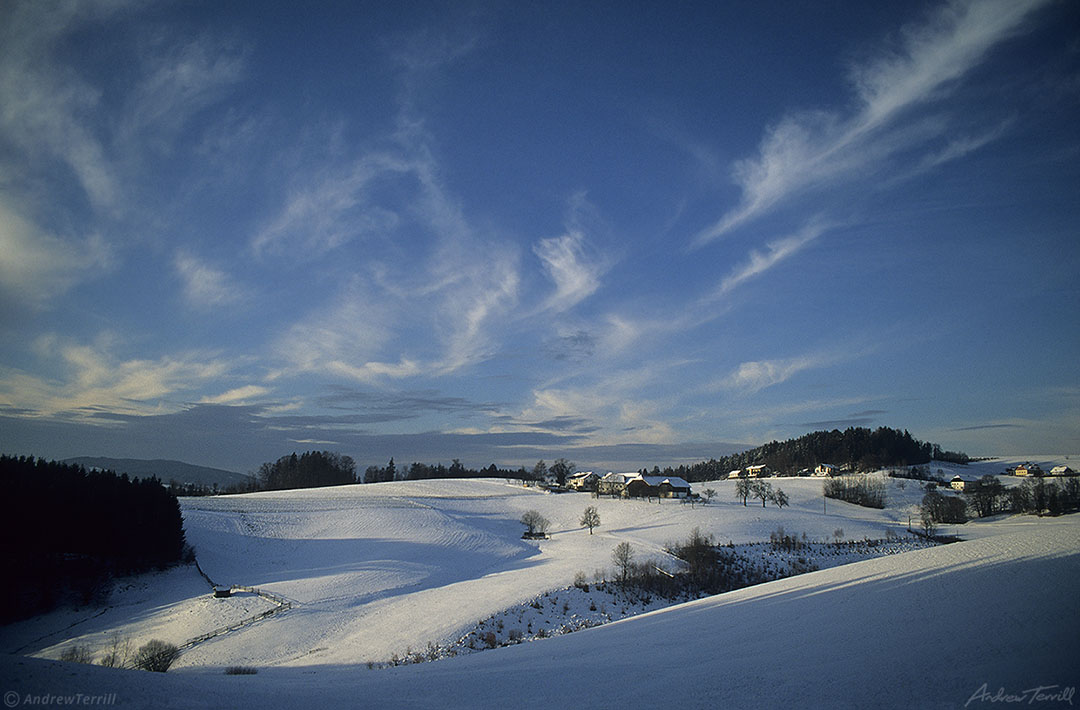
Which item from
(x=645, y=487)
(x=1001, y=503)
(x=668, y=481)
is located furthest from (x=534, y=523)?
(x=1001, y=503)

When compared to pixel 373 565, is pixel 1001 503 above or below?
below

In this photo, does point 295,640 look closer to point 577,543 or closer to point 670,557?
point 670,557

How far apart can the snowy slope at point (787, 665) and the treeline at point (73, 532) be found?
37.9 meters

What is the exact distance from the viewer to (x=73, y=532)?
39.0 m

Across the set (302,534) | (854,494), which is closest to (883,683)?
(302,534)

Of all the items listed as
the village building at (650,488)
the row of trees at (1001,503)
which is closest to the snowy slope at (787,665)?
the row of trees at (1001,503)

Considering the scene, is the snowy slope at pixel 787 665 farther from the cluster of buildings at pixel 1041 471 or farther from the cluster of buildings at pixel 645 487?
the cluster of buildings at pixel 1041 471

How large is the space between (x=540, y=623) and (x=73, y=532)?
38.4 metres

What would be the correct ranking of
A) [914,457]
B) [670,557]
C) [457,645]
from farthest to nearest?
1. [914,457]
2. [670,557]
3. [457,645]

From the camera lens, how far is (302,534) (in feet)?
174

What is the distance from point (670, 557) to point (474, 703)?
40076mm

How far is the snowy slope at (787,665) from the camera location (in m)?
6.30
